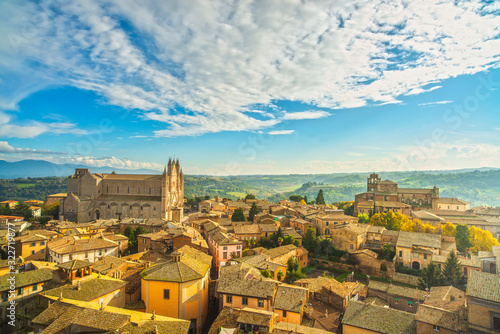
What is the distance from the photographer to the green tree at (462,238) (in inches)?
1866

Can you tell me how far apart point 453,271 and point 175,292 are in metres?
35.1

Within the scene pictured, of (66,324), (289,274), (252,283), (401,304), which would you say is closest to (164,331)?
(66,324)

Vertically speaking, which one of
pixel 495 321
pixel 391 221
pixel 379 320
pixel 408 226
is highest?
pixel 391 221

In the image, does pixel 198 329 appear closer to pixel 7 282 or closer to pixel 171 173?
pixel 7 282

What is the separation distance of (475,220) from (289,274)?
154 ft

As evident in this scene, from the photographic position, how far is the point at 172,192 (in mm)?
80625

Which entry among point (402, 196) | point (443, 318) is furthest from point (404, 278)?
point (402, 196)

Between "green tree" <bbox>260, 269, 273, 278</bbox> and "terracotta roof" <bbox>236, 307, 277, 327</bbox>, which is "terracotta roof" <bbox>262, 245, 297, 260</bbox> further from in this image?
"terracotta roof" <bbox>236, 307, 277, 327</bbox>

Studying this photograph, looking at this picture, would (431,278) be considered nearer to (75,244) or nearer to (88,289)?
(88,289)

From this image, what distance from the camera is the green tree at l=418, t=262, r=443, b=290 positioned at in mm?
36062

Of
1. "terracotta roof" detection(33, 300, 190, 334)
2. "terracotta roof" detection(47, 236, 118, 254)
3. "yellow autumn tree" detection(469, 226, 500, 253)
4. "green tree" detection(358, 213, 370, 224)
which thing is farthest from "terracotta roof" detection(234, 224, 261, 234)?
"yellow autumn tree" detection(469, 226, 500, 253)

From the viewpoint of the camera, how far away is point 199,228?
6169 cm

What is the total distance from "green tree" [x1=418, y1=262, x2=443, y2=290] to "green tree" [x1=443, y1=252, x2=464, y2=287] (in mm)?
775

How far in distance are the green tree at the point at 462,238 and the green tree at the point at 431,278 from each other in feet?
50.8
